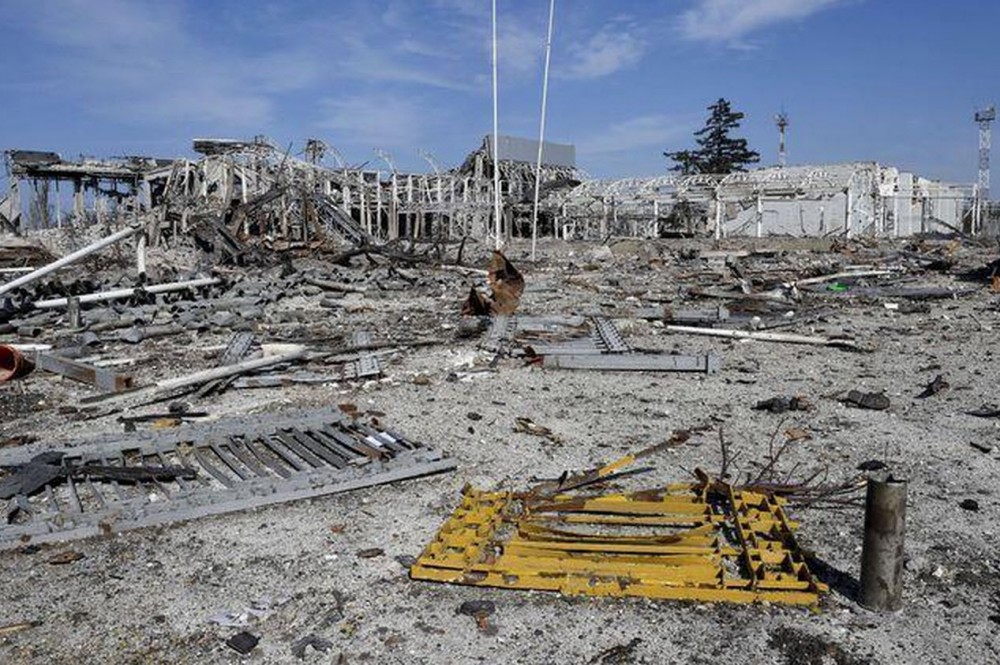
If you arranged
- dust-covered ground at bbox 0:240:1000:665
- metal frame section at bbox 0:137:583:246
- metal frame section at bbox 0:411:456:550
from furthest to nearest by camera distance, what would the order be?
metal frame section at bbox 0:137:583:246 < metal frame section at bbox 0:411:456:550 < dust-covered ground at bbox 0:240:1000:665

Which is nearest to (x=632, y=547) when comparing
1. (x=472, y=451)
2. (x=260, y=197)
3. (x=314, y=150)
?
(x=472, y=451)

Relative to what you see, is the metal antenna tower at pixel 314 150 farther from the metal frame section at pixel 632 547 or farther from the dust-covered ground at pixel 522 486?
the metal frame section at pixel 632 547

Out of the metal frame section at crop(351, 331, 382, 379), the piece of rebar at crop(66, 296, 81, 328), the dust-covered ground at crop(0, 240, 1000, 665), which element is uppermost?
the piece of rebar at crop(66, 296, 81, 328)

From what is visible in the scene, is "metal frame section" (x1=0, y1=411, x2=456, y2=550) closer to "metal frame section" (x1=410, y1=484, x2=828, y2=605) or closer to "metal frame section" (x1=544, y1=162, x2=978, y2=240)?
"metal frame section" (x1=410, y1=484, x2=828, y2=605)

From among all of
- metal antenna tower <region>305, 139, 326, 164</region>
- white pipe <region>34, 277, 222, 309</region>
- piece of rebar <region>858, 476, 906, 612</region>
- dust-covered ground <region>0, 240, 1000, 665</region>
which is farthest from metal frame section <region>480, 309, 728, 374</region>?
metal antenna tower <region>305, 139, 326, 164</region>

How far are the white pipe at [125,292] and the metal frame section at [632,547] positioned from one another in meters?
9.97

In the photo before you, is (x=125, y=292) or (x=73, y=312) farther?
(x=125, y=292)

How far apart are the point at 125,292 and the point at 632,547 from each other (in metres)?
11.4

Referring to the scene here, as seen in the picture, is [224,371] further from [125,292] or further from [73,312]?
[125,292]

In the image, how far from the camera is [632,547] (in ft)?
13.0

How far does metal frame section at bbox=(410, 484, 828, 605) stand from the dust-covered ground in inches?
3.6

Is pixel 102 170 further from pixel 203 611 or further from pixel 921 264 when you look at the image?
pixel 203 611

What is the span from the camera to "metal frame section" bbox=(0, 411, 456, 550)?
4395 mm

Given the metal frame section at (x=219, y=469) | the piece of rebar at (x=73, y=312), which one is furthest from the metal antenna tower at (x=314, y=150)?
the metal frame section at (x=219, y=469)
